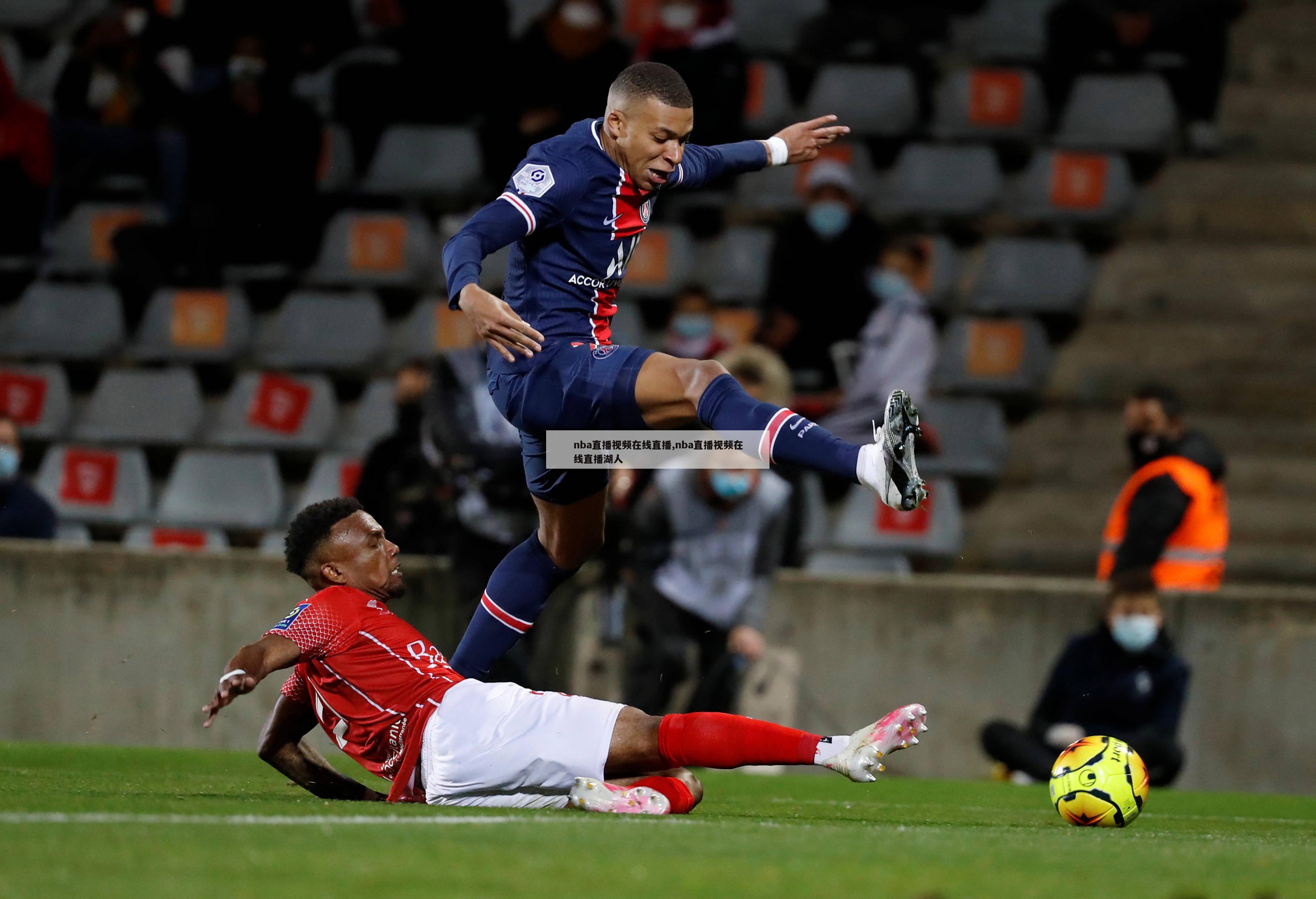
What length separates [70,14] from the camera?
13922 mm

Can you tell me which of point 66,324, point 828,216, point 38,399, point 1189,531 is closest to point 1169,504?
point 1189,531

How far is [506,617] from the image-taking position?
20.4 ft

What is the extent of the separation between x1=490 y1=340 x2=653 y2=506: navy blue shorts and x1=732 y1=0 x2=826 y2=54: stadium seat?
26.2ft

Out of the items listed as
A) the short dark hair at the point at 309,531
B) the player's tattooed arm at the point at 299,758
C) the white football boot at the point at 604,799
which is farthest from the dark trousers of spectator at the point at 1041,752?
the short dark hair at the point at 309,531

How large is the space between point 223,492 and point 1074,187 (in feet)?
19.9

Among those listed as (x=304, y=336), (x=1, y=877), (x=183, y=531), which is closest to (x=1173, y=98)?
(x=304, y=336)

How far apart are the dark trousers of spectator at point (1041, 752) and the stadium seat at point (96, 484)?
5.46 m

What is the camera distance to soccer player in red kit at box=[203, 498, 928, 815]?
5039 millimetres

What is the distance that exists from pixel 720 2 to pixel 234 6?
3280 millimetres

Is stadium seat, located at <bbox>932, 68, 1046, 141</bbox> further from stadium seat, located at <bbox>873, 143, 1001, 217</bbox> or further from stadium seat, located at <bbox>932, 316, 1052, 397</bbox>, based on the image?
stadium seat, located at <bbox>932, 316, 1052, 397</bbox>

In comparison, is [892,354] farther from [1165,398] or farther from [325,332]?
[325,332]

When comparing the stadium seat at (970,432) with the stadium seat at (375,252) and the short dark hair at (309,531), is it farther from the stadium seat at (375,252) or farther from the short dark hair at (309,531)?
the short dark hair at (309,531)

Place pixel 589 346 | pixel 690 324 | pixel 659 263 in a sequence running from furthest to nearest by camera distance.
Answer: pixel 659 263 → pixel 690 324 → pixel 589 346

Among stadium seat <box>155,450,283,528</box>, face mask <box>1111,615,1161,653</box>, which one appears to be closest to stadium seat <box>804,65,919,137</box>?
stadium seat <box>155,450,283,528</box>
